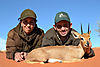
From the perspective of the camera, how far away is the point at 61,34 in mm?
6445

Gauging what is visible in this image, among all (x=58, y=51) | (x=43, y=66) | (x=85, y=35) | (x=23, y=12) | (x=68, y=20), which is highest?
(x=23, y=12)

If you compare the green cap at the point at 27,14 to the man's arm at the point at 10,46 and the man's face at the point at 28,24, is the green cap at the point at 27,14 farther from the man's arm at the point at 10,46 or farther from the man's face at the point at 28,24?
the man's arm at the point at 10,46

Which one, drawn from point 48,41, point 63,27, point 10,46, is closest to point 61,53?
point 48,41

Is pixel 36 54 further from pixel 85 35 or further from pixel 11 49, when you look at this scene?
pixel 85 35

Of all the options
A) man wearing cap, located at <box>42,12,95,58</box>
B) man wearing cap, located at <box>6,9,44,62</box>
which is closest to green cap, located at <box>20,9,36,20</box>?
man wearing cap, located at <box>6,9,44,62</box>

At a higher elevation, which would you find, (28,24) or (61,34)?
(28,24)

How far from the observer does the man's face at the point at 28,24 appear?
22.4ft

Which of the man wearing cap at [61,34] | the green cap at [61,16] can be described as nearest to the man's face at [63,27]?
the man wearing cap at [61,34]

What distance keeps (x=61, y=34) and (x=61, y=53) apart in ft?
2.75

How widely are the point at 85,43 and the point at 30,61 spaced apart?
81.3 inches

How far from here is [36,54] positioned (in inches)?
225

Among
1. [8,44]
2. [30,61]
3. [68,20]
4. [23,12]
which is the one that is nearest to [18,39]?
[8,44]

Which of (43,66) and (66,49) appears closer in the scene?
(43,66)

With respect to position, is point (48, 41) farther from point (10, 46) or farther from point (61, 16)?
point (10, 46)
